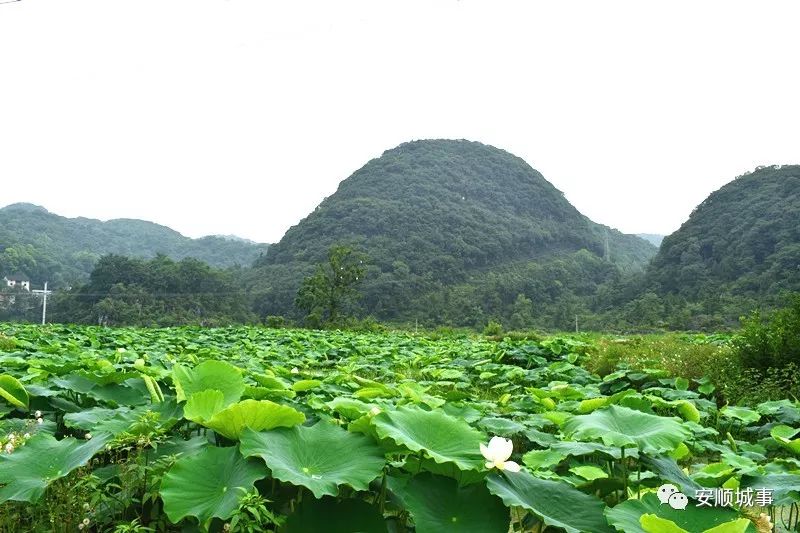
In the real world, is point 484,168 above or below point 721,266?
above

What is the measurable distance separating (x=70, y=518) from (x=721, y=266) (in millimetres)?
34114

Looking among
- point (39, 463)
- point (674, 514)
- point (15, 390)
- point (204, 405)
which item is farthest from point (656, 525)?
point (15, 390)

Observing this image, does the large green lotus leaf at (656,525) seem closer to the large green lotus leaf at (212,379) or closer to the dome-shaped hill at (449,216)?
the large green lotus leaf at (212,379)

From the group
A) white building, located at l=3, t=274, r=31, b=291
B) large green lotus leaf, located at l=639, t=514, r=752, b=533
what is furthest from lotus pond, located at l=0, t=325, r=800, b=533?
white building, located at l=3, t=274, r=31, b=291

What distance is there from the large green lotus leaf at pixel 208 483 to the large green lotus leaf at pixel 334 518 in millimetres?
109

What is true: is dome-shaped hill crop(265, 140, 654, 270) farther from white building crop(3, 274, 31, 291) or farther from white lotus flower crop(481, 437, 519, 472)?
white lotus flower crop(481, 437, 519, 472)

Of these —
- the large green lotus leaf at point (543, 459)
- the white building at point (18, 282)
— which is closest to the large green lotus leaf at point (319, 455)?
the large green lotus leaf at point (543, 459)

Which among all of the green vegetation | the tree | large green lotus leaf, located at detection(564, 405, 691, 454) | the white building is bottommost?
the white building

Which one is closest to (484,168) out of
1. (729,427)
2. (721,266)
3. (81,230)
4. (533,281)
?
(533,281)

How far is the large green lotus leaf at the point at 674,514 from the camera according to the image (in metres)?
1.12

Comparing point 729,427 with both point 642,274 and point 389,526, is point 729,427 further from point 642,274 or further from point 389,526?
point 642,274

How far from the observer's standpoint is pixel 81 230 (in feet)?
180

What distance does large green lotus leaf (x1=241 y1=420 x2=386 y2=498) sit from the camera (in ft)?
3.77

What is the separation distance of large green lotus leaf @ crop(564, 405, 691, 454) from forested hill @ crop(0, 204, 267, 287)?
4093 centimetres
